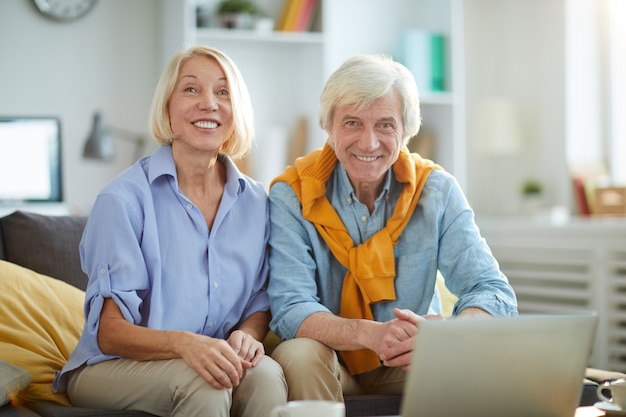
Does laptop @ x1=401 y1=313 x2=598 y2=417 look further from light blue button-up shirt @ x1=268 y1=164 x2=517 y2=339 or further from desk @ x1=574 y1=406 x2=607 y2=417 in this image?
light blue button-up shirt @ x1=268 y1=164 x2=517 y2=339

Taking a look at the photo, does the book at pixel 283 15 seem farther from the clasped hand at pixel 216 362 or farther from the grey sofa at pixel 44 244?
the clasped hand at pixel 216 362

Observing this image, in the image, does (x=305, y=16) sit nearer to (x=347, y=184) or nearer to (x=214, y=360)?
(x=347, y=184)

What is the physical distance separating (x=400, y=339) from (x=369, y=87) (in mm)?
634

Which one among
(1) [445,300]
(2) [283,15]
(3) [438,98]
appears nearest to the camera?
(1) [445,300]

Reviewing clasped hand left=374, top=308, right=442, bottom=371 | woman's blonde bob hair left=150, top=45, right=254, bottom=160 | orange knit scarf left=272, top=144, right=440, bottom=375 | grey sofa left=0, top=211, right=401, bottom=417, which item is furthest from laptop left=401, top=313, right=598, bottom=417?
grey sofa left=0, top=211, right=401, bottom=417

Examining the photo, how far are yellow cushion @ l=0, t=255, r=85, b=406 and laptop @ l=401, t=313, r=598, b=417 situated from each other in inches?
40.2

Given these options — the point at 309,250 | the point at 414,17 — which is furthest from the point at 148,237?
the point at 414,17

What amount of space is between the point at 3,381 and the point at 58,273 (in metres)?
0.55

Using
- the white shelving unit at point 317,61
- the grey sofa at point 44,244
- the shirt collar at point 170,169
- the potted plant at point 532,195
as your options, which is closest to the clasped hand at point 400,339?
the shirt collar at point 170,169

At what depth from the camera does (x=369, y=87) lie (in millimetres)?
2125

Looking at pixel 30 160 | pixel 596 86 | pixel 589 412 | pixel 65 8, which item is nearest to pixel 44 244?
pixel 589 412

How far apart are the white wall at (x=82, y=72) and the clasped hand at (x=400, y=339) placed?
2.90m

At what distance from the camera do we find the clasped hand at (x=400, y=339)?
1876 mm

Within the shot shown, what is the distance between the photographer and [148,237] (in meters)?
1.98
